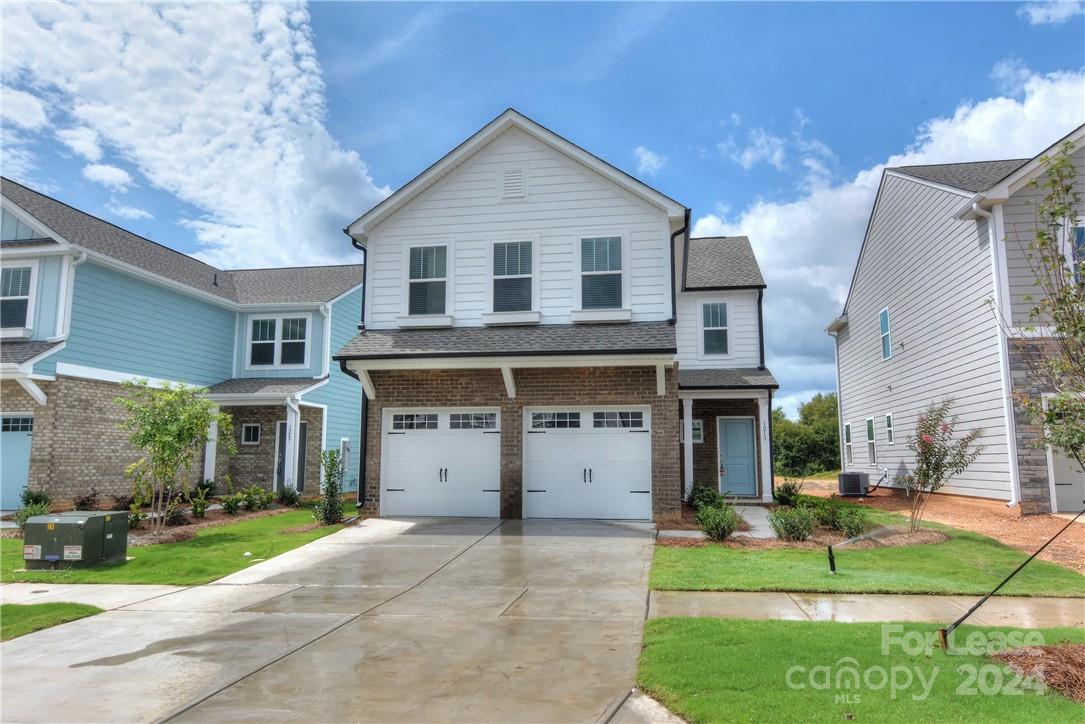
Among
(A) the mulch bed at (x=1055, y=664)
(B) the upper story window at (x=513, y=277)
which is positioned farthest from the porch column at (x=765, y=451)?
(A) the mulch bed at (x=1055, y=664)

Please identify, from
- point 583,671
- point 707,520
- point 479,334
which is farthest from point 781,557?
point 479,334

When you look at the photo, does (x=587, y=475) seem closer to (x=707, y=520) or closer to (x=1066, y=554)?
(x=707, y=520)

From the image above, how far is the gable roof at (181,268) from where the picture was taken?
679 inches

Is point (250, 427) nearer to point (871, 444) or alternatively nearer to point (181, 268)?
point (181, 268)

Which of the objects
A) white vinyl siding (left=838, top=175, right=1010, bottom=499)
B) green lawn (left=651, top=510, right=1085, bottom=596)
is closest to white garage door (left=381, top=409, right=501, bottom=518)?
green lawn (left=651, top=510, right=1085, bottom=596)

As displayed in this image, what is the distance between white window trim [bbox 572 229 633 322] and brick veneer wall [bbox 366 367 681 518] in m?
1.16

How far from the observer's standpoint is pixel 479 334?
14.6 metres

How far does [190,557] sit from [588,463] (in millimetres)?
7653

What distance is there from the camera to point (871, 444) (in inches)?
920

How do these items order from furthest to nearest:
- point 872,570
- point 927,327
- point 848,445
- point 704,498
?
point 848,445 → point 927,327 → point 704,498 → point 872,570

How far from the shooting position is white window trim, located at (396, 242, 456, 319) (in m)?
15.0

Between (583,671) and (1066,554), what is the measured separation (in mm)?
8961

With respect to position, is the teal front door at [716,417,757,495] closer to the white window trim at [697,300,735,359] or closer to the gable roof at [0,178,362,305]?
the white window trim at [697,300,735,359]

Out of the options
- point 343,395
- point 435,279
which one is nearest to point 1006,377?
point 435,279
